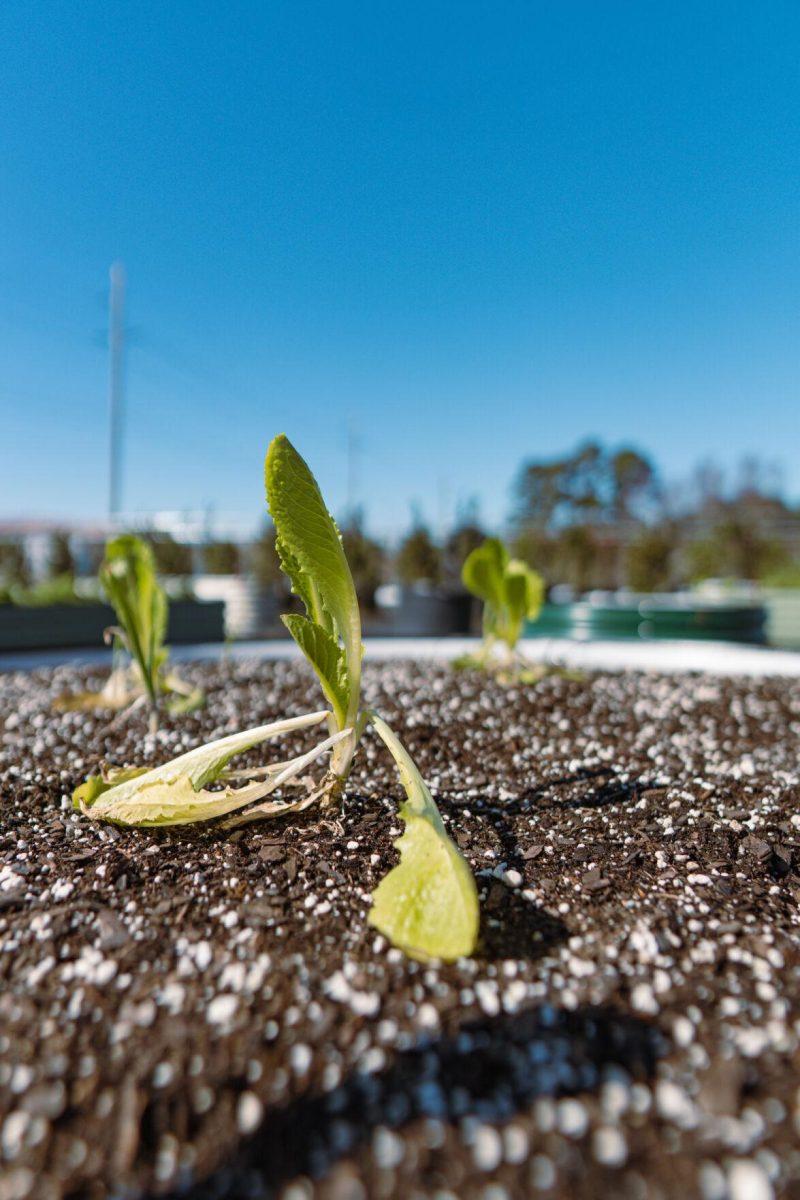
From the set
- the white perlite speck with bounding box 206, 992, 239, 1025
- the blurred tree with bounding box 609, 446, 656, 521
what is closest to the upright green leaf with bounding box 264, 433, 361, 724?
the white perlite speck with bounding box 206, 992, 239, 1025

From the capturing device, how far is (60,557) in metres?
13.1

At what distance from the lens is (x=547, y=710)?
2488 mm

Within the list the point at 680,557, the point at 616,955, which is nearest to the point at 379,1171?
the point at 616,955

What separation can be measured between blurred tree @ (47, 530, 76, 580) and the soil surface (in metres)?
12.7

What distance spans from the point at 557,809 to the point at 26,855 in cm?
99

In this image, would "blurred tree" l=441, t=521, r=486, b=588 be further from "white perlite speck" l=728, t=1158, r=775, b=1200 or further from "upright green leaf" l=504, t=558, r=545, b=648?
"white perlite speck" l=728, t=1158, r=775, b=1200

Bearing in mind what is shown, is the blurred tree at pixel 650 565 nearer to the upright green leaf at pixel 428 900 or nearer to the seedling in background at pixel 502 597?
the seedling in background at pixel 502 597

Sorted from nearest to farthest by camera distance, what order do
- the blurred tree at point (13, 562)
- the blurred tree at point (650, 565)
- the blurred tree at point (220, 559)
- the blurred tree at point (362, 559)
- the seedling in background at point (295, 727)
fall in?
1. the seedling in background at point (295, 727)
2. the blurred tree at point (362, 559)
3. the blurred tree at point (13, 562)
4. the blurred tree at point (650, 565)
5. the blurred tree at point (220, 559)

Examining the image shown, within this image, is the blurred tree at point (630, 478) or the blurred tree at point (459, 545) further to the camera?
the blurred tree at point (630, 478)

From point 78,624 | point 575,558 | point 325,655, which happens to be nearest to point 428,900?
point 325,655

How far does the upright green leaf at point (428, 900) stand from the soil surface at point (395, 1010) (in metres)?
0.06

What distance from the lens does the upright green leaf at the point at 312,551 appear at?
120cm

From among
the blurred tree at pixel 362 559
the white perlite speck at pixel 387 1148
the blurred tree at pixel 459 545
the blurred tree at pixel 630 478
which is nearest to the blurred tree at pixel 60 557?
the blurred tree at pixel 362 559

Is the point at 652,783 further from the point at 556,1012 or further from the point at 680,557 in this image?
the point at 680,557
